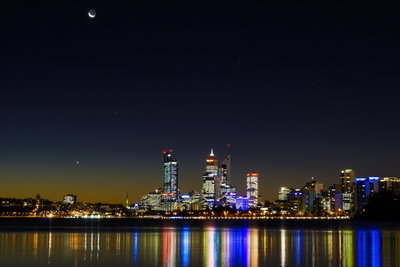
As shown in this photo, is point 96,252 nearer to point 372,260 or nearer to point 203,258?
point 203,258

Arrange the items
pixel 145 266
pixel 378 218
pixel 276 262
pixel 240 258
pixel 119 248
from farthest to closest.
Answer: pixel 378 218 < pixel 119 248 < pixel 240 258 < pixel 276 262 < pixel 145 266

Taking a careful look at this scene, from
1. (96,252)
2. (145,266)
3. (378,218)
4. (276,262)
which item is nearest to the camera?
(145,266)

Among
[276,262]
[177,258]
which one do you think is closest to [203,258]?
[177,258]

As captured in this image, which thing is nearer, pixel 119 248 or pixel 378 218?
pixel 119 248

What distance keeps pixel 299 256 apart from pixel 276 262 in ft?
16.7

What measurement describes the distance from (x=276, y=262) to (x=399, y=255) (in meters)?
9.88

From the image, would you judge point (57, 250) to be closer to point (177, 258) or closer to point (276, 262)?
point (177, 258)

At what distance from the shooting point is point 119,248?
56.0 m

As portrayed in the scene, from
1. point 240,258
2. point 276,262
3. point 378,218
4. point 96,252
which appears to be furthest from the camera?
point 378,218

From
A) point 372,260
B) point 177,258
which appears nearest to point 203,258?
point 177,258

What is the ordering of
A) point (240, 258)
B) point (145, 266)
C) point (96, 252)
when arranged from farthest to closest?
1. point (96, 252)
2. point (240, 258)
3. point (145, 266)

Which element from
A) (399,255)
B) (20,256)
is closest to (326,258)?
(399,255)

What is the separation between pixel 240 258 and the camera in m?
45.7

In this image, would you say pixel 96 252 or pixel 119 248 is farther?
pixel 119 248
